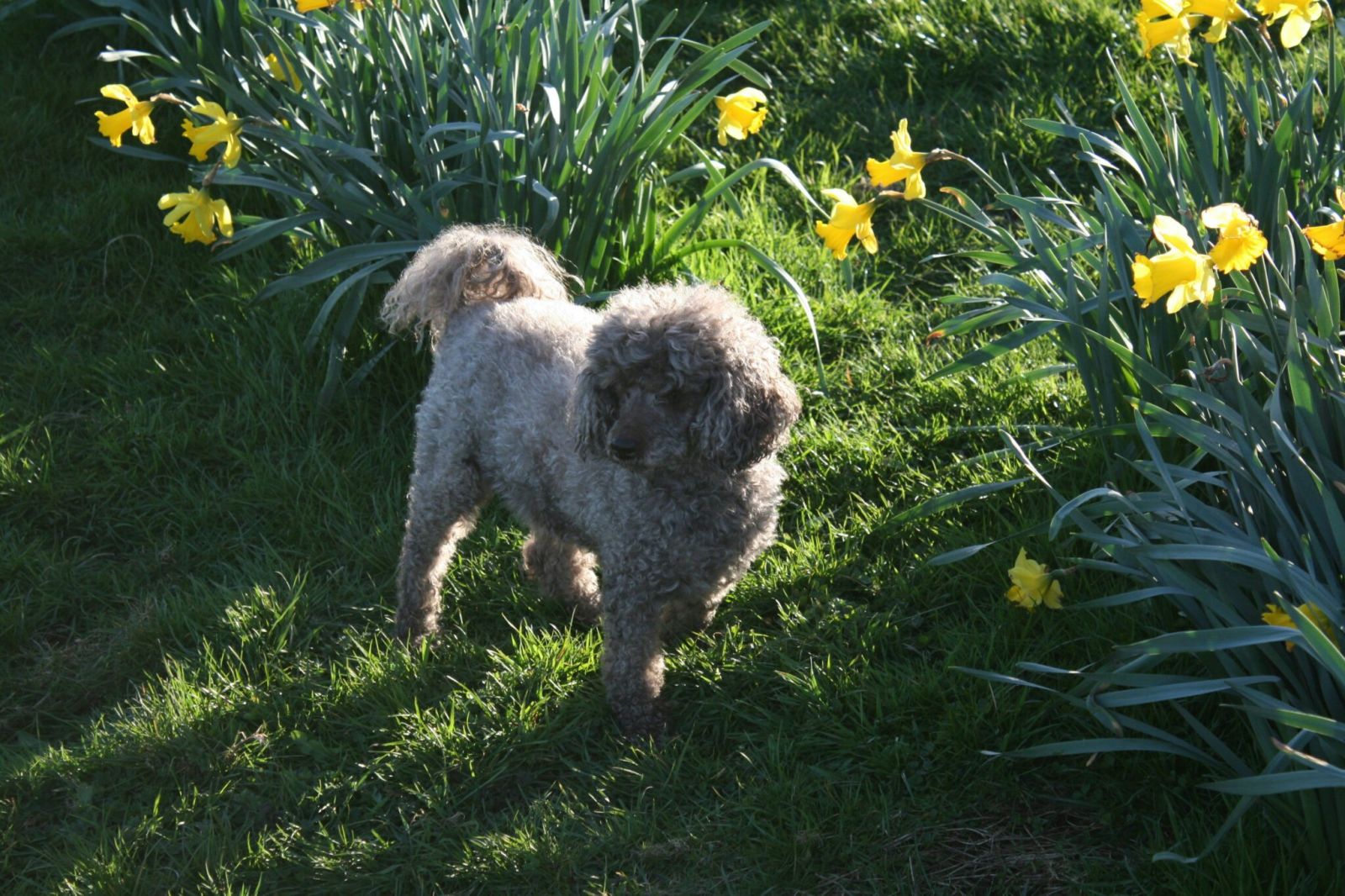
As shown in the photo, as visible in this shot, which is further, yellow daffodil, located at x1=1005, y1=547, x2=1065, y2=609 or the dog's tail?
the dog's tail

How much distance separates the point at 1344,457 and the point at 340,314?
2.97 m

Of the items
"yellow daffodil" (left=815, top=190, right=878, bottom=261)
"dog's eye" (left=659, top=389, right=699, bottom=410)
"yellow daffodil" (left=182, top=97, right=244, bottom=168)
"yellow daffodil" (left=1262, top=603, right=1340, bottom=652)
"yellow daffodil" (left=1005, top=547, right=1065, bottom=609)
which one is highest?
"yellow daffodil" (left=182, top=97, right=244, bottom=168)

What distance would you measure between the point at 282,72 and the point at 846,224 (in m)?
2.19

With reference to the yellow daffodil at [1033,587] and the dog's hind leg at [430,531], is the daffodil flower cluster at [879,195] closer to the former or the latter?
the yellow daffodil at [1033,587]

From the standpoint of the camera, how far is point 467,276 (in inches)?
134

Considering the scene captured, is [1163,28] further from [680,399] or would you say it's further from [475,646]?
[475,646]

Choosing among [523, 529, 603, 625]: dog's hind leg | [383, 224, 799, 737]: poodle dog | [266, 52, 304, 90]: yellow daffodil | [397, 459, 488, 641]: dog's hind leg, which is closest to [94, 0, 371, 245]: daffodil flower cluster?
[266, 52, 304, 90]: yellow daffodil

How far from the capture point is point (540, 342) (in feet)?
10.9

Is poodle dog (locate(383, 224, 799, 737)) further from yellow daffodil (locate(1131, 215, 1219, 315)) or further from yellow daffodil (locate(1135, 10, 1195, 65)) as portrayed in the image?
yellow daffodil (locate(1135, 10, 1195, 65))

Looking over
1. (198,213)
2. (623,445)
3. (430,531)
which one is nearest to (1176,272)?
(623,445)

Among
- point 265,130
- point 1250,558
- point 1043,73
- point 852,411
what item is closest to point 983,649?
point 1250,558

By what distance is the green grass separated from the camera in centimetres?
278

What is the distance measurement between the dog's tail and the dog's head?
25.2 inches

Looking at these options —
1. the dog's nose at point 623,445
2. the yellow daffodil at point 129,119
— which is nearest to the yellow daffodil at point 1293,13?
the dog's nose at point 623,445
